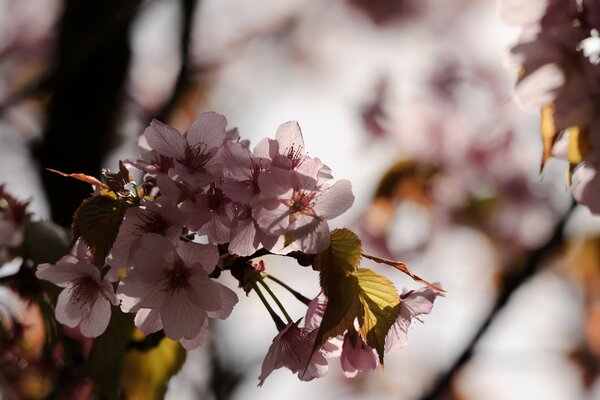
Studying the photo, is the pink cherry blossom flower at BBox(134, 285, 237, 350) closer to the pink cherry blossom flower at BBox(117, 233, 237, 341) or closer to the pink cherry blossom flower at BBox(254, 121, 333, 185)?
the pink cherry blossom flower at BBox(117, 233, 237, 341)

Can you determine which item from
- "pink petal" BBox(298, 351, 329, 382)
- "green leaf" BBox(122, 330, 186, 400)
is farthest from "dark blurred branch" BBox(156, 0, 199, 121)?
"pink petal" BBox(298, 351, 329, 382)

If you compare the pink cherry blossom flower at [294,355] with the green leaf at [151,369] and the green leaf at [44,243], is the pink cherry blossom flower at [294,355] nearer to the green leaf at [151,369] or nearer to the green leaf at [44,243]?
the green leaf at [151,369]

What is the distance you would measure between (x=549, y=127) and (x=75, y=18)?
1.54 m

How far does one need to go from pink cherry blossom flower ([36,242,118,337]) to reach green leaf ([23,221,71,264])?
4.6 inches

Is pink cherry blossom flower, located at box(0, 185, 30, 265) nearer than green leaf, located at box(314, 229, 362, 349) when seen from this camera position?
No

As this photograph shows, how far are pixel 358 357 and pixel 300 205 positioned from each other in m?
0.19

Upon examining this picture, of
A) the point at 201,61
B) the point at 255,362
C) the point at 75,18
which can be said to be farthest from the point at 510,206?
the point at 75,18

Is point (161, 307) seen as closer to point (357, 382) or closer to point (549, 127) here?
point (549, 127)

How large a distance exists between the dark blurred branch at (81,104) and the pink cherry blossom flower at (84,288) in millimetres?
875

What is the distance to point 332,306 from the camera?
2.38ft

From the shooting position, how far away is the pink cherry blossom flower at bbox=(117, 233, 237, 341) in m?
0.76

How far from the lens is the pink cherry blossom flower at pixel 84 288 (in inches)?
32.9

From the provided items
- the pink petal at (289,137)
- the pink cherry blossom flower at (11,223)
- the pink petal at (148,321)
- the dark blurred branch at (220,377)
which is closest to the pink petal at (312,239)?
the pink petal at (289,137)

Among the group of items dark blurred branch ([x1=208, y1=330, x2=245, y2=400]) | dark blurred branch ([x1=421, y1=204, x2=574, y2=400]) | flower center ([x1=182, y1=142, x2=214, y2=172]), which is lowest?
dark blurred branch ([x1=208, y1=330, x2=245, y2=400])
